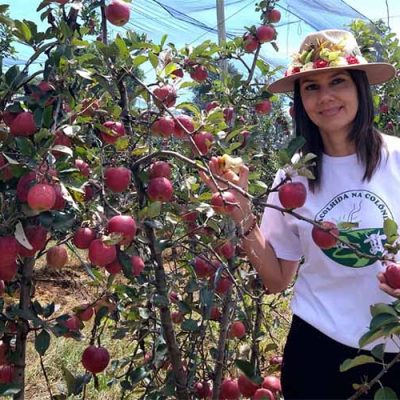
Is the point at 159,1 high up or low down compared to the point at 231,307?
up

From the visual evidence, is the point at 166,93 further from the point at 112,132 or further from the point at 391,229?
the point at 391,229

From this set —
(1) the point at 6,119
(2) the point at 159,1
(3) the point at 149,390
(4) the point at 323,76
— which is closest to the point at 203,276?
(3) the point at 149,390

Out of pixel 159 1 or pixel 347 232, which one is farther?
pixel 159 1

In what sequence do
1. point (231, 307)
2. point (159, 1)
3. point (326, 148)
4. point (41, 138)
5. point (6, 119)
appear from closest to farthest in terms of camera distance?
point (41, 138) < point (6, 119) < point (326, 148) < point (231, 307) < point (159, 1)

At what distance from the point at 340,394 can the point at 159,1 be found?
547cm

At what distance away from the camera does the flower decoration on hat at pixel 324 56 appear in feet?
4.07

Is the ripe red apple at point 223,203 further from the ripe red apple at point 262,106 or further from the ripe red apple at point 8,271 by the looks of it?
the ripe red apple at point 262,106

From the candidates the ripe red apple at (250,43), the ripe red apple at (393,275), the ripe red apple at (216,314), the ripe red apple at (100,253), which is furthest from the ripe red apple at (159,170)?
the ripe red apple at (250,43)

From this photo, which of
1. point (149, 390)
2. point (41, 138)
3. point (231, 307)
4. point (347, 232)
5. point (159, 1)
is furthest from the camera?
point (159, 1)

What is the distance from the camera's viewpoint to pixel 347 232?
46.7 inches

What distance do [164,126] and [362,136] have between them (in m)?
0.44

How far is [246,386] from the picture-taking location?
1480 millimetres

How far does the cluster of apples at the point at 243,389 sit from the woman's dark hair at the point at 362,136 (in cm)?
51

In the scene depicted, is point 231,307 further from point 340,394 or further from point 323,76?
point 323,76
